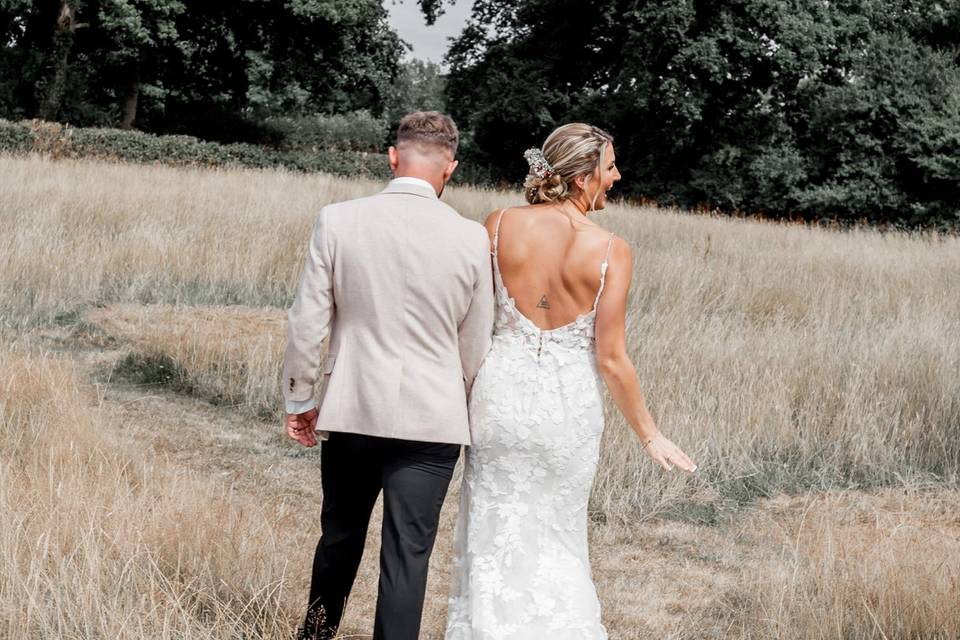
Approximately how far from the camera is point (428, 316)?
264cm

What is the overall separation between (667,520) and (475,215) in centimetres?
1119

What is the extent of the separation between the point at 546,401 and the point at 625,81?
27711mm

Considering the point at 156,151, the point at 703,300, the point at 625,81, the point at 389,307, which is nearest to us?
the point at 389,307

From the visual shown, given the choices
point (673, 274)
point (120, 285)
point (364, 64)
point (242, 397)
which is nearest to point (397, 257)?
point (242, 397)

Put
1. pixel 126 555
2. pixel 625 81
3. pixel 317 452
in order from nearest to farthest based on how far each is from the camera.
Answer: pixel 126 555 < pixel 317 452 < pixel 625 81

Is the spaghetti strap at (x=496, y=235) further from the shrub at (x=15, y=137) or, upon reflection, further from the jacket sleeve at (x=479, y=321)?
the shrub at (x=15, y=137)

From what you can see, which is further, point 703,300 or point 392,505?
point 703,300

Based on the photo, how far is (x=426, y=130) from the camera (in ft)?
8.82

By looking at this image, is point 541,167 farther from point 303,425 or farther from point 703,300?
point 703,300

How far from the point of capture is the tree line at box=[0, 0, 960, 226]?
24.9 metres

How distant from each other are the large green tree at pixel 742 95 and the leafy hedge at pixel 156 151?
20.4ft

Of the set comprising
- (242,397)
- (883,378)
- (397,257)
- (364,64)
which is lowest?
(242,397)

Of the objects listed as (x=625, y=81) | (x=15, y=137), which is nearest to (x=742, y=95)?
(x=625, y=81)

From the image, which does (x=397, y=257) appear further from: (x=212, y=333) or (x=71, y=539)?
(x=212, y=333)
